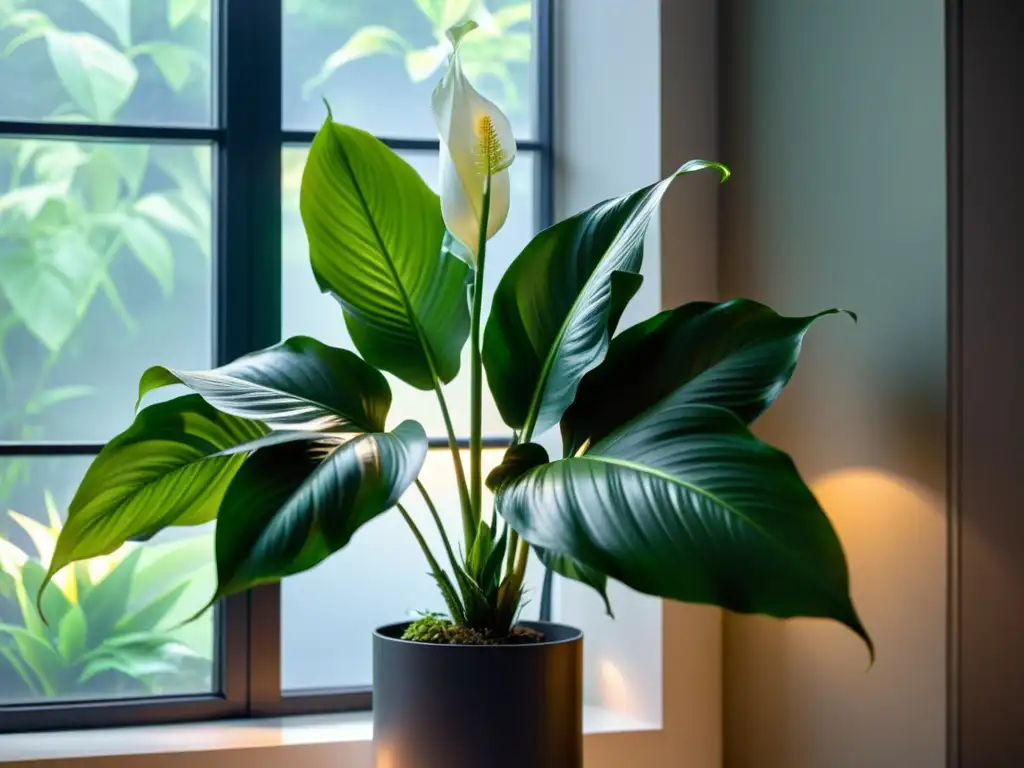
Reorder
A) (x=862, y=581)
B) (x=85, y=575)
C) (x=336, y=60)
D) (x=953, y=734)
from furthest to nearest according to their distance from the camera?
(x=336, y=60) < (x=85, y=575) < (x=862, y=581) < (x=953, y=734)

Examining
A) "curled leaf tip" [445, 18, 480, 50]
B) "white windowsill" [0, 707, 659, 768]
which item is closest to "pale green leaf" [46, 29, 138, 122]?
"curled leaf tip" [445, 18, 480, 50]

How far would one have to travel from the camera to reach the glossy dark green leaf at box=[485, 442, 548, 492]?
124cm

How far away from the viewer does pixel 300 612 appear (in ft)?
6.27

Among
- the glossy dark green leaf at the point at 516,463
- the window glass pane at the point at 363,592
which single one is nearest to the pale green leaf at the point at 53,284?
the window glass pane at the point at 363,592

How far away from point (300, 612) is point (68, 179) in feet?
2.67

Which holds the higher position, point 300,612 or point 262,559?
point 262,559

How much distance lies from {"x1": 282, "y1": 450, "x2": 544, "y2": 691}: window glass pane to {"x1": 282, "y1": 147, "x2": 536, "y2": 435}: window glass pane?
71mm

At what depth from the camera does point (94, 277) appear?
1854 millimetres

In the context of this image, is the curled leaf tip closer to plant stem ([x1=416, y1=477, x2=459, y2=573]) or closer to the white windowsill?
plant stem ([x1=416, y1=477, x2=459, y2=573])

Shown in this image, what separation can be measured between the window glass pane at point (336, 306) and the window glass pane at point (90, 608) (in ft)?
1.26

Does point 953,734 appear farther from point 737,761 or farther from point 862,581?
point 737,761

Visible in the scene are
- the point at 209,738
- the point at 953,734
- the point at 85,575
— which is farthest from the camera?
the point at 85,575

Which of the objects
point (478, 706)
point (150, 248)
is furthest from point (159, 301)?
point (478, 706)

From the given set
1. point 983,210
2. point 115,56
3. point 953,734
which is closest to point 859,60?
point 983,210
